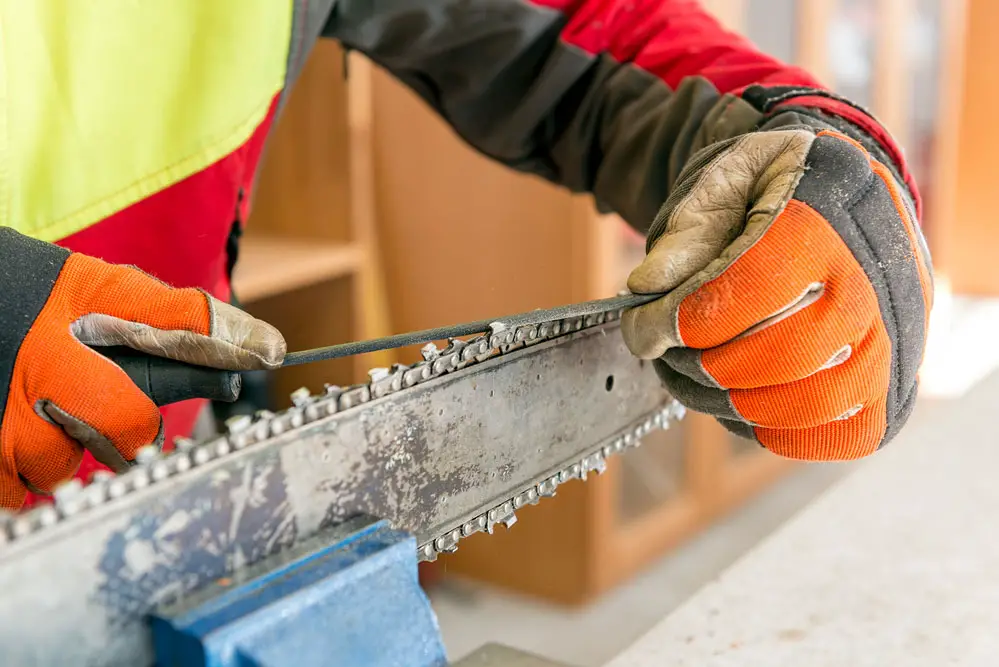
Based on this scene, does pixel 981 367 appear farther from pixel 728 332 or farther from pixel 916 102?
pixel 728 332

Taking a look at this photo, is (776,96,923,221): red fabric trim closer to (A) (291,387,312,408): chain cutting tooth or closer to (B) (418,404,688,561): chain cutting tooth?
(B) (418,404,688,561): chain cutting tooth

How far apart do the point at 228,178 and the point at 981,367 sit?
3.67 meters

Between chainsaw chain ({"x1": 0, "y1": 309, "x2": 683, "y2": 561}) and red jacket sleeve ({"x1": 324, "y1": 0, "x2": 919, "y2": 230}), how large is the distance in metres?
0.31

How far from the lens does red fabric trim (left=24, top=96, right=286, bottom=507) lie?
94 centimetres

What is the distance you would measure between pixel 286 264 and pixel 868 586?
50.9 inches

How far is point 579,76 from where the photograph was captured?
3.90 ft

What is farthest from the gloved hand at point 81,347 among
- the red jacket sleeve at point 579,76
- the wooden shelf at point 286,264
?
the wooden shelf at point 286,264

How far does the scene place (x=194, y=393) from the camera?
68cm

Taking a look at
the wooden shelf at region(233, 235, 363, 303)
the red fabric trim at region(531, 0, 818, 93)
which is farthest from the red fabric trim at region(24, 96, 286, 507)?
the wooden shelf at region(233, 235, 363, 303)

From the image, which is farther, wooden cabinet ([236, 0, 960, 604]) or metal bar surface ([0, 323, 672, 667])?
wooden cabinet ([236, 0, 960, 604])

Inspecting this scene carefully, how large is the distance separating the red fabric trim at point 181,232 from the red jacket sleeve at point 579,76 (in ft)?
0.79

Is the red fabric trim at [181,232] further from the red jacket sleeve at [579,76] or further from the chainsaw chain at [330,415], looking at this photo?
the chainsaw chain at [330,415]

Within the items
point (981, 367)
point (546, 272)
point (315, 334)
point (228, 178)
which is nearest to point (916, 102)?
point (981, 367)

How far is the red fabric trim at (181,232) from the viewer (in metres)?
0.94
